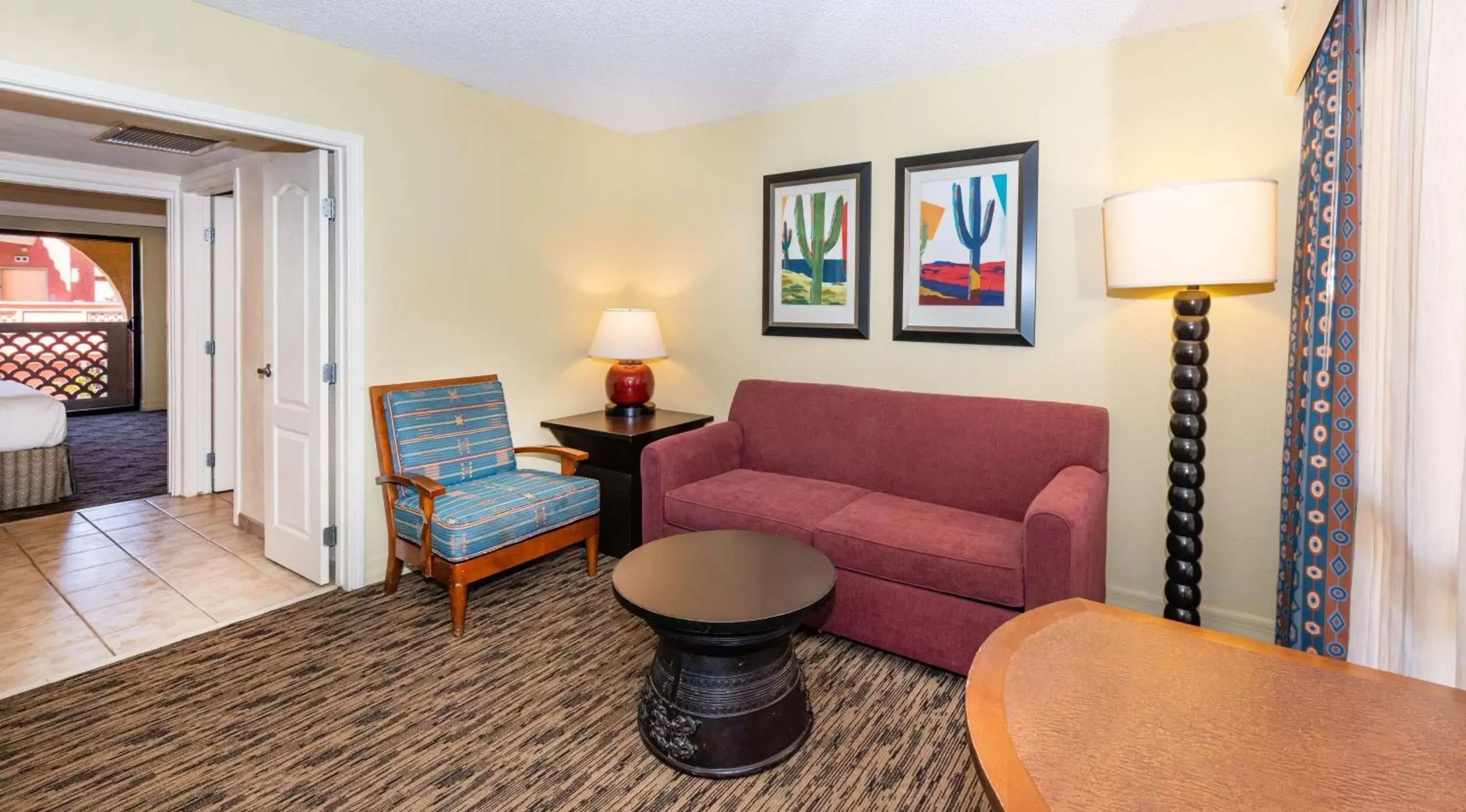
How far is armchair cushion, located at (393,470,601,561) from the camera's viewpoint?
285cm

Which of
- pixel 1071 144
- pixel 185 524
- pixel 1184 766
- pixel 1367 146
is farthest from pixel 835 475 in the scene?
pixel 185 524

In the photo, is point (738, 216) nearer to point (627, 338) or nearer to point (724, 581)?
point (627, 338)

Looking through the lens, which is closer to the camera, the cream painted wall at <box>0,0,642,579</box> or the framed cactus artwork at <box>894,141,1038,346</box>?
the cream painted wall at <box>0,0,642,579</box>

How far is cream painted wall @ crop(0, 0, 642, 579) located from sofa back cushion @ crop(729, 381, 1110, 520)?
1.22 m

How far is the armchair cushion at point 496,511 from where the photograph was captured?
285cm

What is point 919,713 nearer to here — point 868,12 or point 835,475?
point 835,475

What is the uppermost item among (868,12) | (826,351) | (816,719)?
(868,12)

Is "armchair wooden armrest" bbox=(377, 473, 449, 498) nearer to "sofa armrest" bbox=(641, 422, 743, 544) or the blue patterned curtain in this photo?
"sofa armrest" bbox=(641, 422, 743, 544)

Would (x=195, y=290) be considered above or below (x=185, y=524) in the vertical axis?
above

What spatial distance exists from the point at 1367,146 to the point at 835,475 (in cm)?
220

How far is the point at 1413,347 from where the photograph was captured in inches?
60.2

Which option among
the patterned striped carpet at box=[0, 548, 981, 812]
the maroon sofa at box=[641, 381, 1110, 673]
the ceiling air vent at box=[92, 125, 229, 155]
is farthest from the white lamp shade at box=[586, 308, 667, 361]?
the ceiling air vent at box=[92, 125, 229, 155]

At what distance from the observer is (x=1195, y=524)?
8.38 ft

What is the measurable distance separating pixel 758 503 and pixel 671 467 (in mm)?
469
